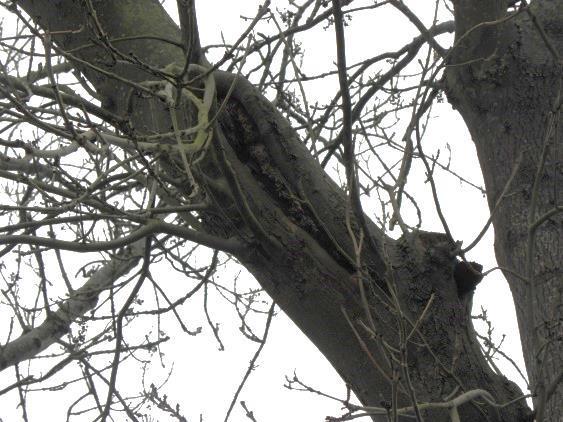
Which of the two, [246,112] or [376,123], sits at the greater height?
[376,123]

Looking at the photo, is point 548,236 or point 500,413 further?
point 548,236

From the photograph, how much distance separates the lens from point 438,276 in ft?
8.51

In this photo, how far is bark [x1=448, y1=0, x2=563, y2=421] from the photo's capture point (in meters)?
2.88

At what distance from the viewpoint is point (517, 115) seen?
10.1 feet

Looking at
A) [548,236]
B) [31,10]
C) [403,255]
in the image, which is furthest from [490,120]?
[31,10]

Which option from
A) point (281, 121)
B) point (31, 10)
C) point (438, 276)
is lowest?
point (438, 276)

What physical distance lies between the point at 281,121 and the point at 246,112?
116mm

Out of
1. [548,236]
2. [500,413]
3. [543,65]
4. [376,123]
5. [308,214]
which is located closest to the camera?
[500,413]

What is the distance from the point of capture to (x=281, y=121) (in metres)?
2.71

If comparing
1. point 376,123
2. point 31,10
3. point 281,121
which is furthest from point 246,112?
point 376,123

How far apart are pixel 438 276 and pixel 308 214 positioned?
0.44 meters

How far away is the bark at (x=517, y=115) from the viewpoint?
2881mm

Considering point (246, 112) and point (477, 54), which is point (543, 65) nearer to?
point (477, 54)

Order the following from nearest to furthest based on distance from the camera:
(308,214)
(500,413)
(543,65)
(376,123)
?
(500,413)
(308,214)
(543,65)
(376,123)
